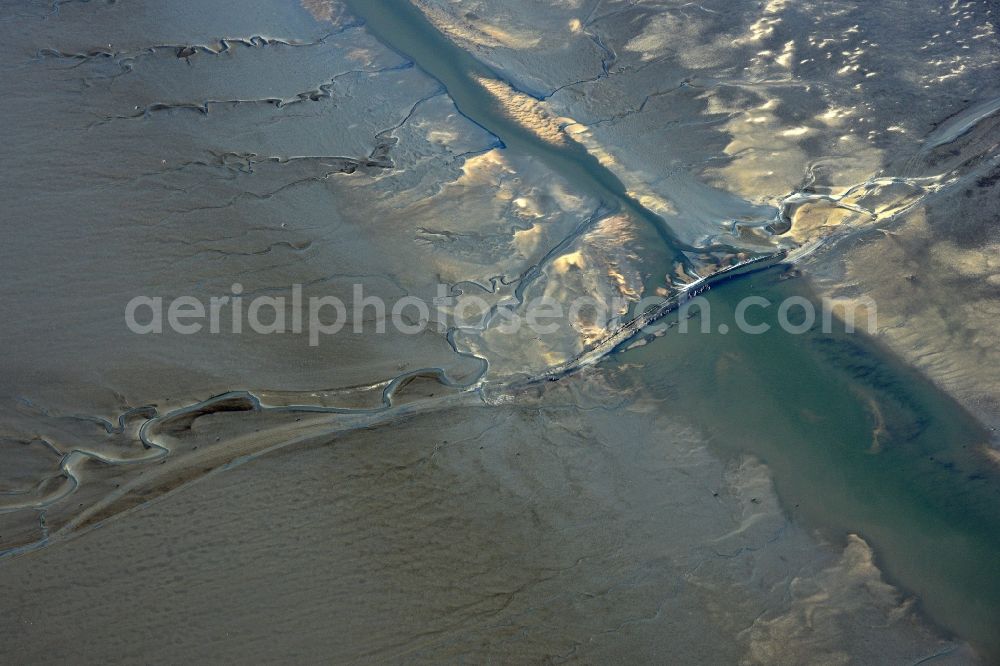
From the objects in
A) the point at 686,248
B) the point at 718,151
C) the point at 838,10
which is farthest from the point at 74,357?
the point at 838,10

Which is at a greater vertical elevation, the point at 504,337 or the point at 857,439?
the point at 504,337

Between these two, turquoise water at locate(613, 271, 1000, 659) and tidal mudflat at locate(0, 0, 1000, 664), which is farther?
turquoise water at locate(613, 271, 1000, 659)

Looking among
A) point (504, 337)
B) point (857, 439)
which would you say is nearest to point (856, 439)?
point (857, 439)

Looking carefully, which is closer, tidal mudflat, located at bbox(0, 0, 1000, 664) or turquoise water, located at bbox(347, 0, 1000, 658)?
tidal mudflat, located at bbox(0, 0, 1000, 664)

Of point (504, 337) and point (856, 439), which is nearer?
point (856, 439)

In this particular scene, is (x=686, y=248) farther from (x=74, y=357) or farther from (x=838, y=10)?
(x=74, y=357)

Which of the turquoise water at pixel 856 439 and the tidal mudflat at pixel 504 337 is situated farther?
the turquoise water at pixel 856 439

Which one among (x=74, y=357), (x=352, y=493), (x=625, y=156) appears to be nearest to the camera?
(x=352, y=493)

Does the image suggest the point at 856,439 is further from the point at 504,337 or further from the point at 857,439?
the point at 504,337
